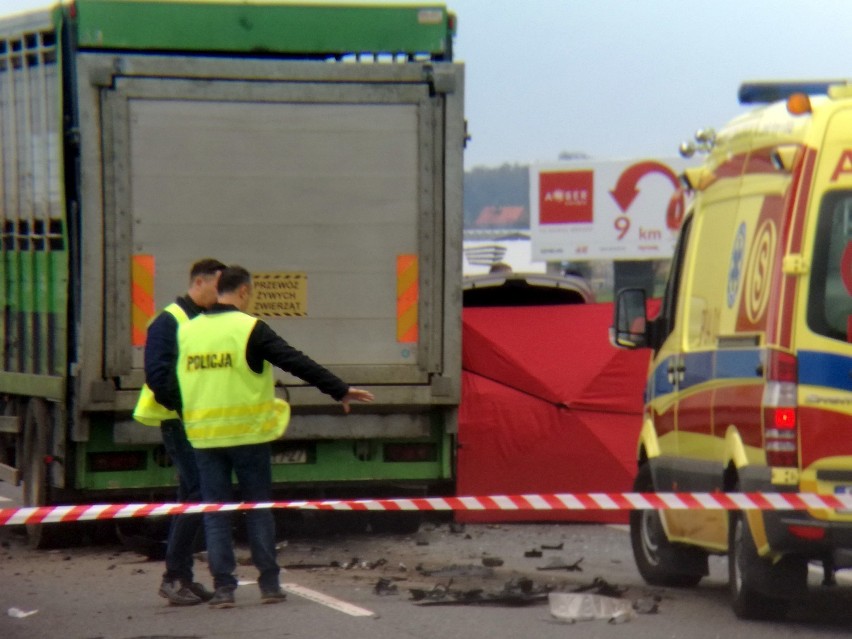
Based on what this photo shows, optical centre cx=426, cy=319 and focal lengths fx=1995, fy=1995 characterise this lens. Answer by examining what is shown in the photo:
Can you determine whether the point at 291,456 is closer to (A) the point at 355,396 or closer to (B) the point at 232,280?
(A) the point at 355,396

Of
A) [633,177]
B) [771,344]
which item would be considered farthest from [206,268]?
[633,177]

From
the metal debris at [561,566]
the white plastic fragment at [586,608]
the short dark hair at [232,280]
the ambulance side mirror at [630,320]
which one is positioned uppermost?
the short dark hair at [232,280]

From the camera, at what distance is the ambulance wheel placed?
43.5ft

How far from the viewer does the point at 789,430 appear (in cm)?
863

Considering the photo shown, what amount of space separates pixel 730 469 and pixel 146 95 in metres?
4.81

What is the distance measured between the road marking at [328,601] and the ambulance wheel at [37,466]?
9.28 ft

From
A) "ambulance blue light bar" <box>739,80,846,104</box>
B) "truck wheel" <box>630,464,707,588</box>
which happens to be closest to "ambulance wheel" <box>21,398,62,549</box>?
"truck wheel" <box>630,464,707,588</box>

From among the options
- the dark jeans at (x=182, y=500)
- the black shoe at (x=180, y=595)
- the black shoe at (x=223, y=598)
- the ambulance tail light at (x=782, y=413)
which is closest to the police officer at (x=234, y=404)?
the black shoe at (x=223, y=598)

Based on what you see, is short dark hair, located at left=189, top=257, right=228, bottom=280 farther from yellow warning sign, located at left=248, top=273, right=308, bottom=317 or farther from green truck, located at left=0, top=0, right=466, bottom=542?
yellow warning sign, located at left=248, top=273, right=308, bottom=317

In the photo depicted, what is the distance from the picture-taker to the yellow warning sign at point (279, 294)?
12.6m

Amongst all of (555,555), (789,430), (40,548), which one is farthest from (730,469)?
(40,548)

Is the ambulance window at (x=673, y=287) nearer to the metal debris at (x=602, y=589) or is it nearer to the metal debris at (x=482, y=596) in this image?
the metal debris at (x=602, y=589)

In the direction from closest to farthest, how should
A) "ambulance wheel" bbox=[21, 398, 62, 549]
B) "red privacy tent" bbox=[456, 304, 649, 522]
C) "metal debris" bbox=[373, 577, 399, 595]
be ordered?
"metal debris" bbox=[373, 577, 399, 595] → "ambulance wheel" bbox=[21, 398, 62, 549] → "red privacy tent" bbox=[456, 304, 649, 522]

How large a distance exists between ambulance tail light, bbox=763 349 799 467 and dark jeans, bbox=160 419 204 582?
3251 millimetres
